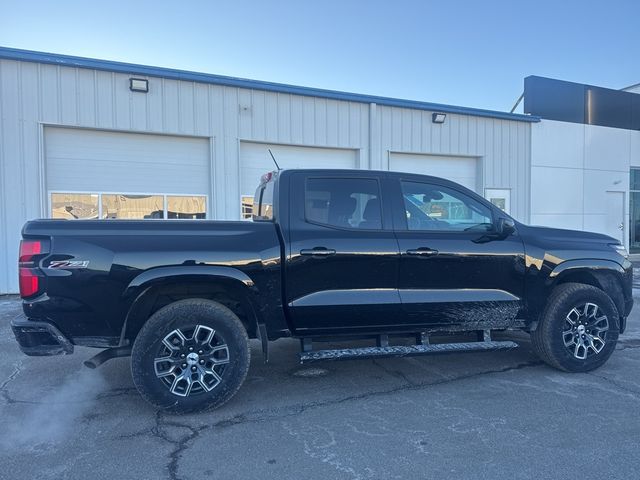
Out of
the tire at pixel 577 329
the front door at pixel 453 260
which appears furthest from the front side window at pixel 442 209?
the tire at pixel 577 329

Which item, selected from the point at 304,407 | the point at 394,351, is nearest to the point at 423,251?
the point at 394,351

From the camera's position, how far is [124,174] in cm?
1002

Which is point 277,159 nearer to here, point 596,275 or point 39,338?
point 596,275

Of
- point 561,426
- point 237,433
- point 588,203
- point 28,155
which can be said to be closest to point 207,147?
point 28,155

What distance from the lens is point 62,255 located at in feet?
11.5

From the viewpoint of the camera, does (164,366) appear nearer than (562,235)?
Yes

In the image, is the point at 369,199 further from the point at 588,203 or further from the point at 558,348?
the point at 588,203

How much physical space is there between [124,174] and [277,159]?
3.56m

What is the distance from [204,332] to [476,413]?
2.32 metres

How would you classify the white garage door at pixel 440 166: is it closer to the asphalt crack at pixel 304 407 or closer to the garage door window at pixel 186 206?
the garage door window at pixel 186 206

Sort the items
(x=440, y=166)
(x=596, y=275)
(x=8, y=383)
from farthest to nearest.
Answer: (x=440, y=166) < (x=596, y=275) < (x=8, y=383)

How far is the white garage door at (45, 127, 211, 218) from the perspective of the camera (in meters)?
9.60

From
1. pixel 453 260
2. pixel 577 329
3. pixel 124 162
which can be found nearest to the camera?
pixel 453 260

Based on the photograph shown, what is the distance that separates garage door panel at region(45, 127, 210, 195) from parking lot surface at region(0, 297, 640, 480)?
18.2 ft
